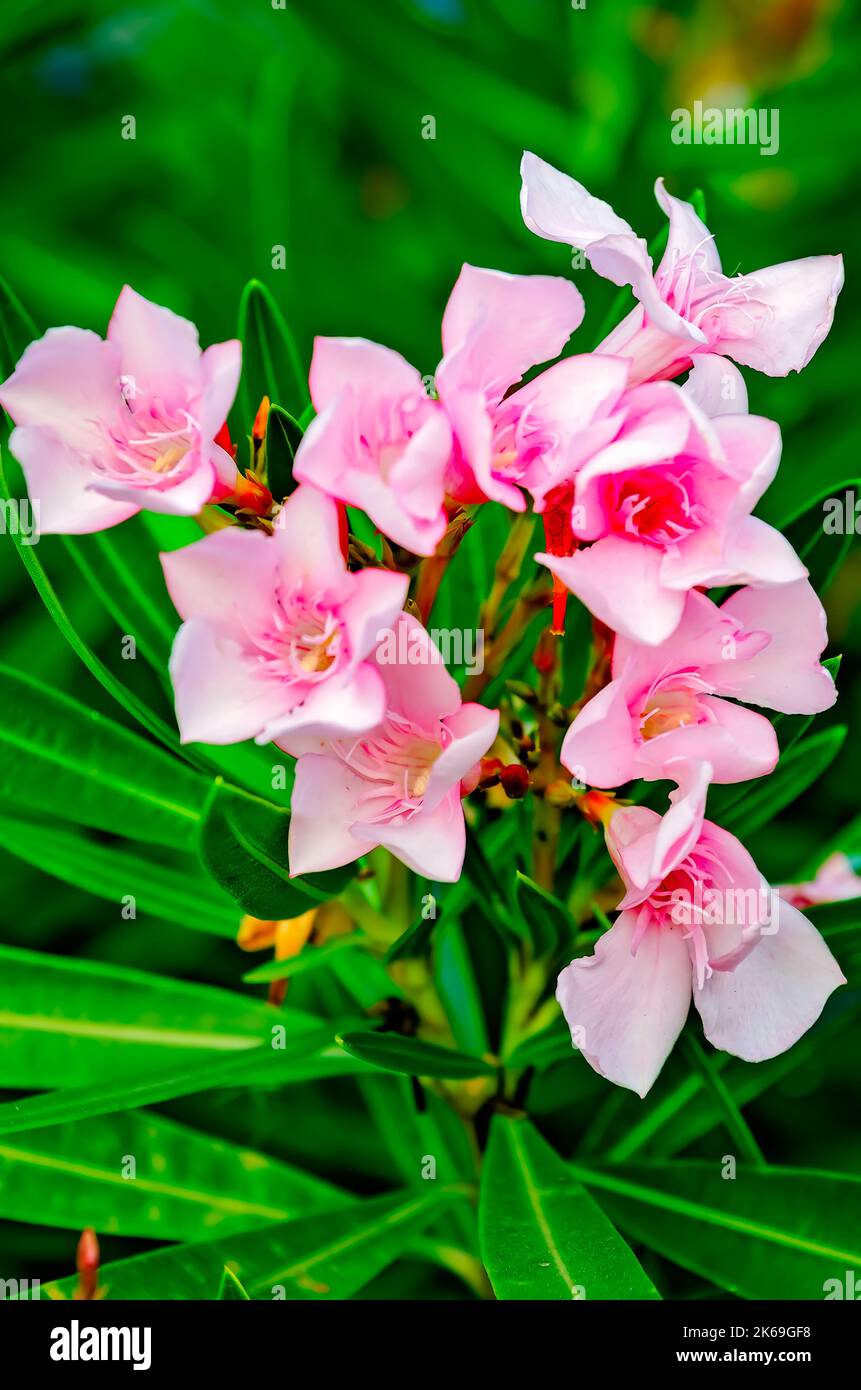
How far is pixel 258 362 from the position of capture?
123 centimetres

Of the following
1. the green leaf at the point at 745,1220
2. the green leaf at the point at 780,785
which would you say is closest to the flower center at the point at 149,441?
the green leaf at the point at 780,785

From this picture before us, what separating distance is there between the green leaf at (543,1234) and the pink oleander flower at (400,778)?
39cm

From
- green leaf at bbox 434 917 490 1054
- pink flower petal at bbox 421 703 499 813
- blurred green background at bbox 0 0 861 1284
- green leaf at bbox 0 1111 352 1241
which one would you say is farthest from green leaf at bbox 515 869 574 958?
blurred green background at bbox 0 0 861 1284

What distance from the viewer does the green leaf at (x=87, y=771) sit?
1.25m

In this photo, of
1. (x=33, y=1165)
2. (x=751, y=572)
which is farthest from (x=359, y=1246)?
(x=751, y=572)

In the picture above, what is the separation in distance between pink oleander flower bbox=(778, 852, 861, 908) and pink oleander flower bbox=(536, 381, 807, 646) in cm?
55

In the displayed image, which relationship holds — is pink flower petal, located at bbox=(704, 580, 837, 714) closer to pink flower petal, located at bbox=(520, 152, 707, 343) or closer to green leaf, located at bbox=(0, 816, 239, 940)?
pink flower petal, located at bbox=(520, 152, 707, 343)

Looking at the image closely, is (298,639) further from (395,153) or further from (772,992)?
(395,153)

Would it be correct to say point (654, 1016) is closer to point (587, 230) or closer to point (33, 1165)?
point (587, 230)

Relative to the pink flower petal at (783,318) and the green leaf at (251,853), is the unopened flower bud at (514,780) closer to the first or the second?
the green leaf at (251,853)

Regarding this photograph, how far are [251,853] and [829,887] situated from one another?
69cm

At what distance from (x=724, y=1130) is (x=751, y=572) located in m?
0.90

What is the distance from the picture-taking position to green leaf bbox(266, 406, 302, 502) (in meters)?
1.04

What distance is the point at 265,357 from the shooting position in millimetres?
1230
